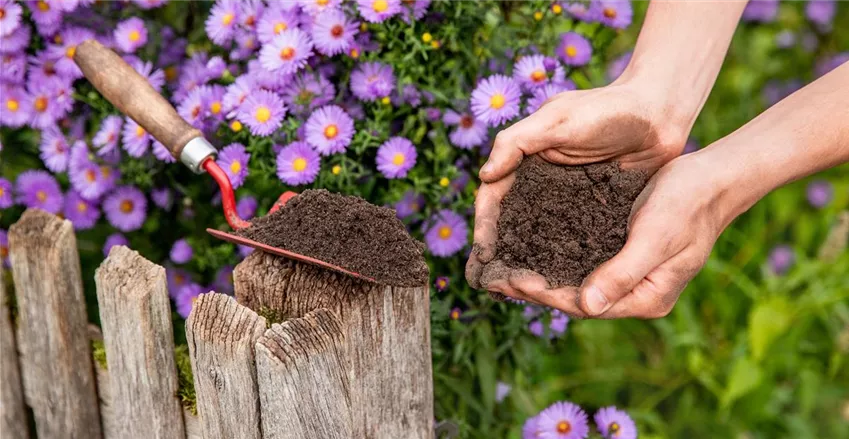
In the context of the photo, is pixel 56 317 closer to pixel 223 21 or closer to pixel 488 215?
pixel 223 21

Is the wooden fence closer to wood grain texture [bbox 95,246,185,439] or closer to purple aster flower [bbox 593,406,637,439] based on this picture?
wood grain texture [bbox 95,246,185,439]

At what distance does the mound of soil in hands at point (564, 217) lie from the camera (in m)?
1.47

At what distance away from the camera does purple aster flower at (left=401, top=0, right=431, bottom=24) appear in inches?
66.7

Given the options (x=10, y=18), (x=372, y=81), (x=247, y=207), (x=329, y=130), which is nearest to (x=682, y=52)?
(x=372, y=81)

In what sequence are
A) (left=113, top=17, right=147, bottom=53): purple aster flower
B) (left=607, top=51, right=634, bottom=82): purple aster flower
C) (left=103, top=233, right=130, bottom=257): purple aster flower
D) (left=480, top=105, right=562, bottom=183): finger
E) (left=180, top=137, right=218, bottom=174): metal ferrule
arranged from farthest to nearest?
(left=607, top=51, right=634, bottom=82): purple aster flower
(left=103, top=233, right=130, bottom=257): purple aster flower
(left=113, top=17, right=147, bottom=53): purple aster flower
(left=180, top=137, right=218, bottom=174): metal ferrule
(left=480, top=105, right=562, bottom=183): finger

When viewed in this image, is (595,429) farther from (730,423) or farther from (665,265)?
(730,423)

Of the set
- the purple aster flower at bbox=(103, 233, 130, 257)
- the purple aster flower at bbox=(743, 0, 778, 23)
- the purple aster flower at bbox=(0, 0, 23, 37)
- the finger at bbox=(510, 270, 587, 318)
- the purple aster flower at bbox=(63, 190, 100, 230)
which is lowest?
the finger at bbox=(510, 270, 587, 318)

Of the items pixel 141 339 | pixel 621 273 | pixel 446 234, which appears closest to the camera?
pixel 621 273

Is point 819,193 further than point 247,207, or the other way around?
point 819,193

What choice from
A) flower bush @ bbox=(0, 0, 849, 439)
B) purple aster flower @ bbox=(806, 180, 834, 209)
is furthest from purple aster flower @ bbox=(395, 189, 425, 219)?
purple aster flower @ bbox=(806, 180, 834, 209)

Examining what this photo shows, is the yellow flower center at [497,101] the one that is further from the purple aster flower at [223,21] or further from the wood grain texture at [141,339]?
the wood grain texture at [141,339]

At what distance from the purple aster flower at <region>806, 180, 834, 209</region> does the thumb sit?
197 centimetres

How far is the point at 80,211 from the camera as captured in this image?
2035 millimetres

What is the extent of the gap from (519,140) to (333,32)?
0.49 metres
